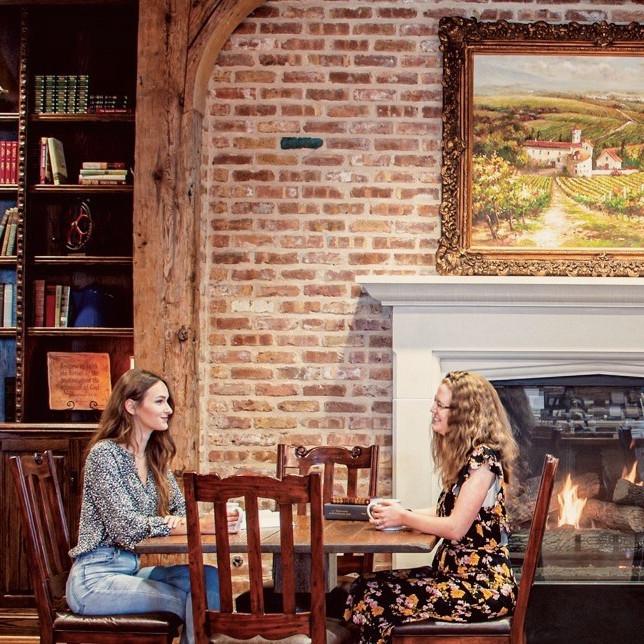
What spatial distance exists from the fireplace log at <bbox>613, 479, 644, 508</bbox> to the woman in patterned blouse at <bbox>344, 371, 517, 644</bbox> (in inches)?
69.9

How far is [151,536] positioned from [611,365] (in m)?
2.56

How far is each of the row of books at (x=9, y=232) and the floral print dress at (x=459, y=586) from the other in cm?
278

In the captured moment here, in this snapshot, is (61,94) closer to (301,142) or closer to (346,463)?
(301,142)

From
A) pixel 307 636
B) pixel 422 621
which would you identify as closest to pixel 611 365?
pixel 422 621

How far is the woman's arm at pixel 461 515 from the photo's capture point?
3490 millimetres

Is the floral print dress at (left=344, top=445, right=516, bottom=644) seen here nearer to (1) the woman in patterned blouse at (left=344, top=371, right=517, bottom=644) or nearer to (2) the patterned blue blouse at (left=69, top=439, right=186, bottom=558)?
(1) the woman in patterned blouse at (left=344, top=371, right=517, bottom=644)

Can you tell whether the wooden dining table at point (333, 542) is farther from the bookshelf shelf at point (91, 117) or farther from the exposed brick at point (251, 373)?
the bookshelf shelf at point (91, 117)

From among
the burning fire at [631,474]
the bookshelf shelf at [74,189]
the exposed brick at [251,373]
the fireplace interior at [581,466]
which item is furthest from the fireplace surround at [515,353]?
the bookshelf shelf at [74,189]

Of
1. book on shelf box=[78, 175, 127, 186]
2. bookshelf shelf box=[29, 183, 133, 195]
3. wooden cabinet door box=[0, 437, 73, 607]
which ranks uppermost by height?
book on shelf box=[78, 175, 127, 186]

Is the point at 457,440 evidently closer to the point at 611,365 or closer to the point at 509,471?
the point at 509,471

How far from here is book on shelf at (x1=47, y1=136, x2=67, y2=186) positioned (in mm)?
5445

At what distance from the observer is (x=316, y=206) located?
5.34 m

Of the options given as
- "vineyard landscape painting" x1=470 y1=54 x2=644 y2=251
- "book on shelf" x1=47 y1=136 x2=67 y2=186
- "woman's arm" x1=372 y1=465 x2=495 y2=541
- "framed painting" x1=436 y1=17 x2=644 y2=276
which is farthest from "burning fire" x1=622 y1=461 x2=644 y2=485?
"book on shelf" x1=47 y1=136 x2=67 y2=186

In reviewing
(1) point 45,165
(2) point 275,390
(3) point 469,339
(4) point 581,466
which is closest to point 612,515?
(4) point 581,466
